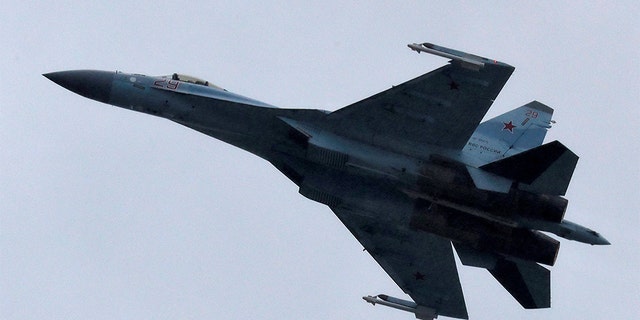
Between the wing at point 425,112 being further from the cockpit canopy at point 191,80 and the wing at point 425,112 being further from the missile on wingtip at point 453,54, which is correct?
the cockpit canopy at point 191,80

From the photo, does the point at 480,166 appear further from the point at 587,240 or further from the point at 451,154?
the point at 587,240

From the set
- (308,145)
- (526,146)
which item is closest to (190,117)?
(308,145)

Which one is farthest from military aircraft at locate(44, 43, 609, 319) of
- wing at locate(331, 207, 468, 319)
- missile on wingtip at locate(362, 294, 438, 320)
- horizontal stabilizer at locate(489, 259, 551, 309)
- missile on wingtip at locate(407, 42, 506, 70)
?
missile on wingtip at locate(362, 294, 438, 320)

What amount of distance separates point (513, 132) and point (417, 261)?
18.1 feet

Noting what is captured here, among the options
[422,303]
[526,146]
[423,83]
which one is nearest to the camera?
[423,83]

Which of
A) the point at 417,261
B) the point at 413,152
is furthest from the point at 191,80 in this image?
the point at 417,261

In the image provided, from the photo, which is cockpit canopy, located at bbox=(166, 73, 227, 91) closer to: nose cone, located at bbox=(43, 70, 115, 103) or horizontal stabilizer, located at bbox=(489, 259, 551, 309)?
nose cone, located at bbox=(43, 70, 115, 103)

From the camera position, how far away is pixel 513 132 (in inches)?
1513

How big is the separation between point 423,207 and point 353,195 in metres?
2.13

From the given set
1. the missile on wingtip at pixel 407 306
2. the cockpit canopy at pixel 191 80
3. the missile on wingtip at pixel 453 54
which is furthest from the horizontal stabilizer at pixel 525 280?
the cockpit canopy at pixel 191 80

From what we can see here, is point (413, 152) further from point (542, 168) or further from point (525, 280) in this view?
point (525, 280)

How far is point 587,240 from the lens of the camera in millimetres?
35781

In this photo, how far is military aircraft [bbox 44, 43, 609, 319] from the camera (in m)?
34.5

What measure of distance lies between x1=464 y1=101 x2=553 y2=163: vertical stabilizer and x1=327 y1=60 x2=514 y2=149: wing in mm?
1643
